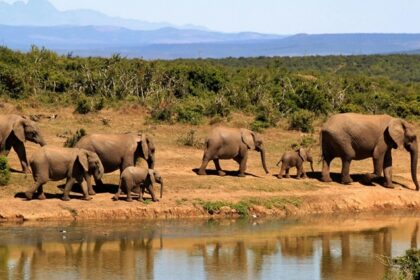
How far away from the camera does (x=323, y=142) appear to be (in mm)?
29094

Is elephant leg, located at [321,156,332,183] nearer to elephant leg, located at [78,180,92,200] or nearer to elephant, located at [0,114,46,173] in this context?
elephant leg, located at [78,180,92,200]

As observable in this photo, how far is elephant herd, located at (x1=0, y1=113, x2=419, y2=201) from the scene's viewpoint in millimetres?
24312

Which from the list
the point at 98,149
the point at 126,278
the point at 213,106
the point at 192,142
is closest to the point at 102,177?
the point at 98,149

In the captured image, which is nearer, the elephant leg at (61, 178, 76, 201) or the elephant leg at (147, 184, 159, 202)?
the elephant leg at (61, 178, 76, 201)

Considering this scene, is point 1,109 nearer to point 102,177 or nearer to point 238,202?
point 102,177

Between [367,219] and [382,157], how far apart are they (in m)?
3.02

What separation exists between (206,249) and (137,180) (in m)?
→ 3.94

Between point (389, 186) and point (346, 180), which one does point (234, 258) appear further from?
point (389, 186)

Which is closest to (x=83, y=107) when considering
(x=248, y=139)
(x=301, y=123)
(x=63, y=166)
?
(x=301, y=123)

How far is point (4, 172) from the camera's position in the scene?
2538 cm

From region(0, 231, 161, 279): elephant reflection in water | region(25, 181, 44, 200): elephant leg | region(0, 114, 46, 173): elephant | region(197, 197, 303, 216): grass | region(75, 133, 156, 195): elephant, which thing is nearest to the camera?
region(0, 231, 161, 279): elephant reflection in water

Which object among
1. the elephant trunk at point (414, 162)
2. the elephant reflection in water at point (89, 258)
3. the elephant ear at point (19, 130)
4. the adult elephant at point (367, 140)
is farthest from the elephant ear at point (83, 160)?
the elephant trunk at point (414, 162)

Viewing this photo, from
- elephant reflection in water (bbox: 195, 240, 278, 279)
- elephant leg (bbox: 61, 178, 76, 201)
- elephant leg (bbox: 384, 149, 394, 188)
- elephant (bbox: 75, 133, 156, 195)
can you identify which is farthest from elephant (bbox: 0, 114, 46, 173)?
elephant leg (bbox: 384, 149, 394, 188)

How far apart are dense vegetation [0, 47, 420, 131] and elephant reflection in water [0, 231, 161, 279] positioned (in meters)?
15.2
